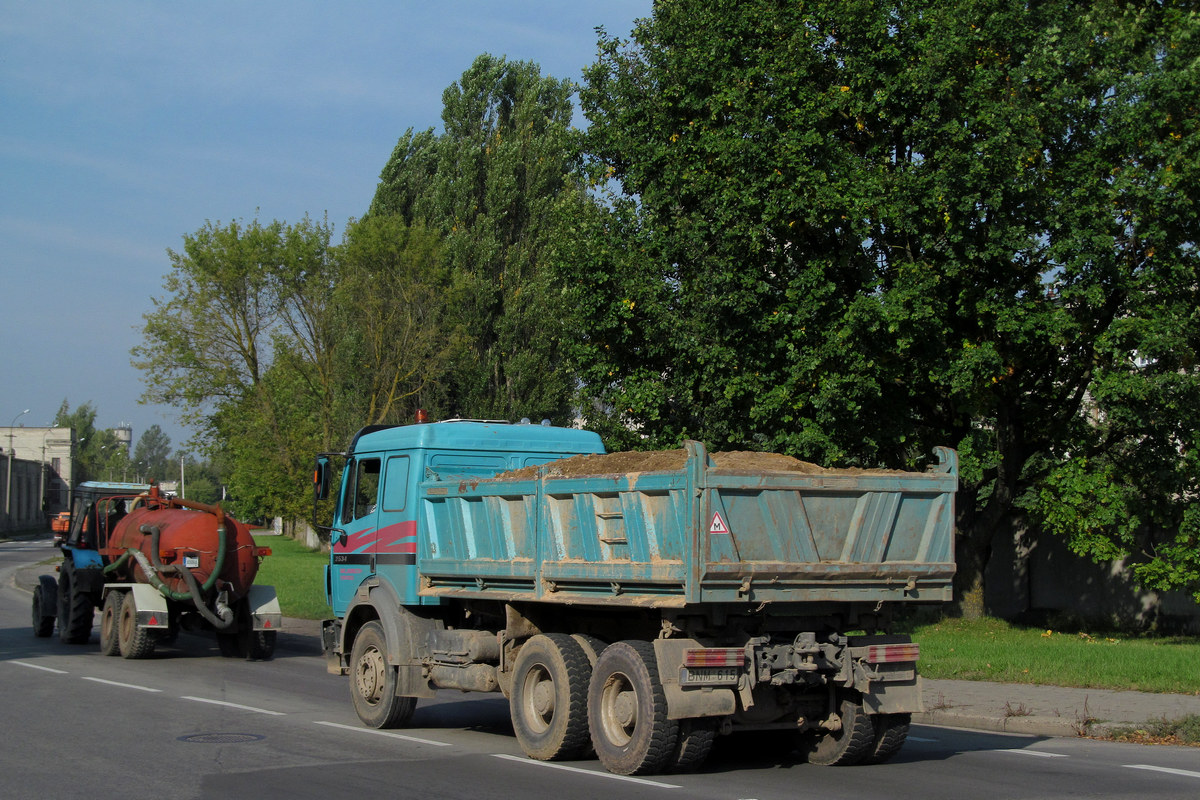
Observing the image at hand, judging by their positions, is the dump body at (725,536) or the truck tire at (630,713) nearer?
the dump body at (725,536)

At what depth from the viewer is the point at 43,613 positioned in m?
21.0

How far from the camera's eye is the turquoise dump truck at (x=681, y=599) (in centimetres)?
842

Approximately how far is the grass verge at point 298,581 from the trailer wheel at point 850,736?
715 centimetres

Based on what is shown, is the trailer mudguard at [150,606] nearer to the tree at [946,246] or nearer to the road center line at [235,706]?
the road center line at [235,706]

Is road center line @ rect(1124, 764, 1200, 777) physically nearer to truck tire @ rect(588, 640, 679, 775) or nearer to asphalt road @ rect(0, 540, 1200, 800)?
asphalt road @ rect(0, 540, 1200, 800)

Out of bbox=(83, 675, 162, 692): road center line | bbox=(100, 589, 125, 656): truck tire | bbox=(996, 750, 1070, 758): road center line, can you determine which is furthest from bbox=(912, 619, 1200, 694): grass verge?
bbox=(100, 589, 125, 656): truck tire

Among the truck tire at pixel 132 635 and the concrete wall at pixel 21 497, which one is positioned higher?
the concrete wall at pixel 21 497

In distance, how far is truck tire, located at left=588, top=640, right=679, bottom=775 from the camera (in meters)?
8.54

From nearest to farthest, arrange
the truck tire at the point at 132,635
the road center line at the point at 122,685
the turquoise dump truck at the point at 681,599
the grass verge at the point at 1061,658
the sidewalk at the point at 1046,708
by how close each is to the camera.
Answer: the turquoise dump truck at the point at 681,599, the sidewalk at the point at 1046,708, the road center line at the point at 122,685, the grass verge at the point at 1061,658, the truck tire at the point at 132,635

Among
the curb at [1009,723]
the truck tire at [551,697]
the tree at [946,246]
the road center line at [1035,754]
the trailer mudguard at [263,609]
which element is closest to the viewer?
the truck tire at [551,697]

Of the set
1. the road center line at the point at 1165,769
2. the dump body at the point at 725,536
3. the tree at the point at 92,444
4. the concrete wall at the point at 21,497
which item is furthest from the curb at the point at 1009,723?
the tree at the point at 92,444

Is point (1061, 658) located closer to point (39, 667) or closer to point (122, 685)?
point (122, 685)

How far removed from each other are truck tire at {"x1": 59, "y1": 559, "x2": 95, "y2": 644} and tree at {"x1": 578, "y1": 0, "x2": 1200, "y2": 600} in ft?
33.3

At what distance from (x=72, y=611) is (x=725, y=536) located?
15403mm
